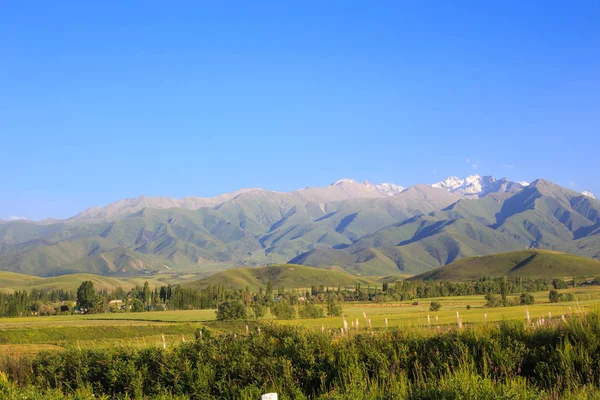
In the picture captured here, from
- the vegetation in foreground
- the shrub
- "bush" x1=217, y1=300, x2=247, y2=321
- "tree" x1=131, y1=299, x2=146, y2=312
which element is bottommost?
"tree" x1=131, y1=299, x2=146, y2=312

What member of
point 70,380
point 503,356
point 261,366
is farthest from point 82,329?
point 503,356

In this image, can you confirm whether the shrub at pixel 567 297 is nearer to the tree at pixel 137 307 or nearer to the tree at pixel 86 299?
the tree at pixel 137 307

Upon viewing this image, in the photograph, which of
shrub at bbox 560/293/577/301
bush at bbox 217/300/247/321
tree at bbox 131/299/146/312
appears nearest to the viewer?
bush at bbox 217/300/247/321

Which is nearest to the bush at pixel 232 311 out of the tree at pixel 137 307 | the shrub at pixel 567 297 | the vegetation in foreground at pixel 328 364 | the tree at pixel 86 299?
the tree at pixel 137 307

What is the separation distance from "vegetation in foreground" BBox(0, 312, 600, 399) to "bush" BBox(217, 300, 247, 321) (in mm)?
100377

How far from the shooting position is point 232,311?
415 ft

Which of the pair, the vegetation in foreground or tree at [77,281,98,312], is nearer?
the vegetation in foreground

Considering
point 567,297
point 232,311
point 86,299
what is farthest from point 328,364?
point 86,299

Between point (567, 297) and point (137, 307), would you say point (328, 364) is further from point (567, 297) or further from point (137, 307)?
point (137, 307)

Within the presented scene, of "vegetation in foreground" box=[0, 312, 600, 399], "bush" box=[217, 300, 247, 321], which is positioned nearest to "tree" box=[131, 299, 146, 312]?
"bush" box=[217, 300, 247, 321]

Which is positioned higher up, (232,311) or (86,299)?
(86,299)

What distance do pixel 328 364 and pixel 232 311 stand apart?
108283 millimetres

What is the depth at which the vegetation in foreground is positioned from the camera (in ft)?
60.2

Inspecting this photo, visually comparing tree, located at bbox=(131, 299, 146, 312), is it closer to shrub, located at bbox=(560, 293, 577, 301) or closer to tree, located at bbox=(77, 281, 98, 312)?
tree, located at bbox=(77, 281, 98, 312)
